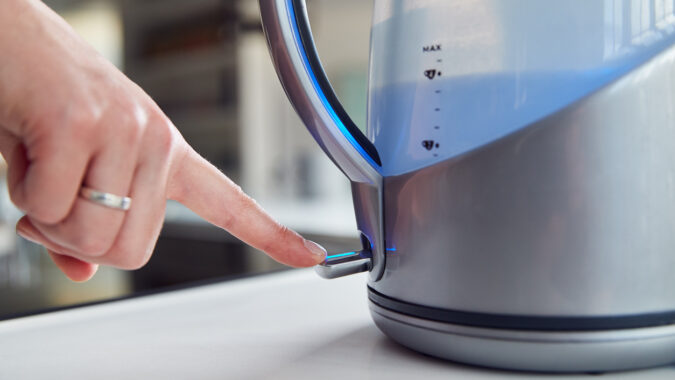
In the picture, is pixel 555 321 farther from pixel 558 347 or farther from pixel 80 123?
pixel 80 123

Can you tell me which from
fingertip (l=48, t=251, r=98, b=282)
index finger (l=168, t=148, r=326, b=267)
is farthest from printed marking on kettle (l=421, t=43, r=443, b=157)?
fingertip (l=48, t=251, r=98, b=282)

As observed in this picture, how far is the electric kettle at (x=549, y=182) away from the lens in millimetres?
298

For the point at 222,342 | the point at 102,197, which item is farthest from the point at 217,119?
the point at 102,197

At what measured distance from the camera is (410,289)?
0.35m

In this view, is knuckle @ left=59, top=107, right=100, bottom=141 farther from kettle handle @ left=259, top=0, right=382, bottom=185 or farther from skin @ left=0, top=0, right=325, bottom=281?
kettle handle @ left=259, top=0, right=382, bottom=185

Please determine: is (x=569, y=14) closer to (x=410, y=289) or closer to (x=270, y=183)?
(x=410, y=289)

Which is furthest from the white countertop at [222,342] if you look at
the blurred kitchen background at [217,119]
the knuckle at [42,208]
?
the blurred kitchen background at [217,119]

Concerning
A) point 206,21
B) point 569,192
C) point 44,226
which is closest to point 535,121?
point 569,192

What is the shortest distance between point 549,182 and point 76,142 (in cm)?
24

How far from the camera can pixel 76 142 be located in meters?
0.27

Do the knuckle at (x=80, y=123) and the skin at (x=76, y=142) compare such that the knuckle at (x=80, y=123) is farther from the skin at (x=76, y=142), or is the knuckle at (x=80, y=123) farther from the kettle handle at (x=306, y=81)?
the kettle handle at (x=306, y=81)

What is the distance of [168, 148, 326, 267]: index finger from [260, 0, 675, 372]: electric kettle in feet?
0.26

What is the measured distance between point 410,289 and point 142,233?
16cm

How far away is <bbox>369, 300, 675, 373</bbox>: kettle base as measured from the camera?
0.99 ft
